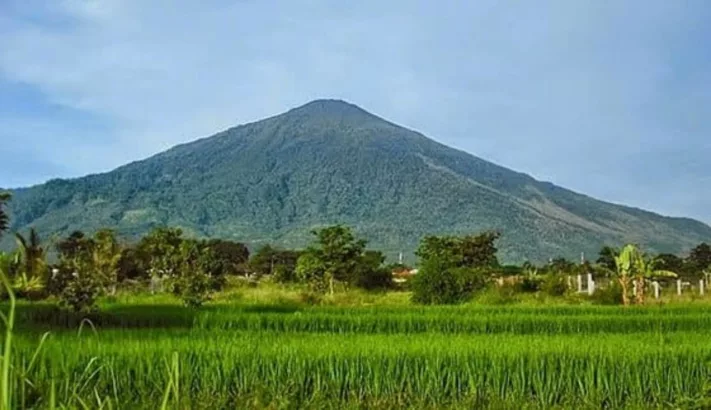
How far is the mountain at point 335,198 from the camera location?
118m

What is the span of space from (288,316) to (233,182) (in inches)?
4795

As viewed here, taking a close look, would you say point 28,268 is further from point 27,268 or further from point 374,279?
point 374,279

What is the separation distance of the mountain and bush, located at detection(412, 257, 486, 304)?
7608 cm

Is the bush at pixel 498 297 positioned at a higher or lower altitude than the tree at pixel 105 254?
lower

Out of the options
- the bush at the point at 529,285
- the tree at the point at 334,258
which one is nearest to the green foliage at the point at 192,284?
the tree at the point at 334,258

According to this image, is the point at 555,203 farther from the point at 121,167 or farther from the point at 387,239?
the point at 121,167

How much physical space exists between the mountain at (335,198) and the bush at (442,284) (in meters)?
76.1

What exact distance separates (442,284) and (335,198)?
108 m

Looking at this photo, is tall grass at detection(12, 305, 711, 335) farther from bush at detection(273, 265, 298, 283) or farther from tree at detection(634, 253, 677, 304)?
bush at detection(273, 265, 298, 283)

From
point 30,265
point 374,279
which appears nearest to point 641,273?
point 374,279

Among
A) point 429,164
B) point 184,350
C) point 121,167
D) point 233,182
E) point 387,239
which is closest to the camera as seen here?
point 184,350

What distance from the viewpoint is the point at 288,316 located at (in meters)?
13.6

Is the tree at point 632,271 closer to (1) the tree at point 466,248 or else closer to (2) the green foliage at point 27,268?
(1) the tree at point 466,248

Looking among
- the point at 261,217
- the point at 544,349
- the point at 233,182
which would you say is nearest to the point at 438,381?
the point at 544,349
